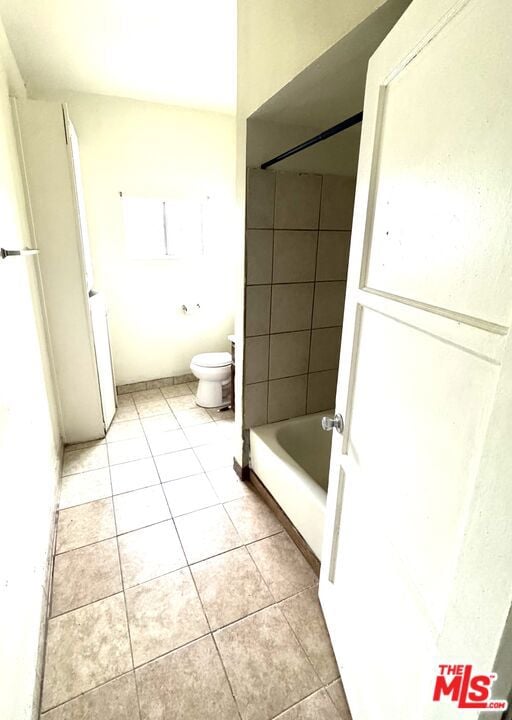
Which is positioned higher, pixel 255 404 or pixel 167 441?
pixel 255 404

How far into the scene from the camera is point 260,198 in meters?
1.76

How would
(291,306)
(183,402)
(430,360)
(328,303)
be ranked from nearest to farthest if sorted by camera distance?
1. (430,360)
2. (291,306)
3. (328,303)
4. (183,402)

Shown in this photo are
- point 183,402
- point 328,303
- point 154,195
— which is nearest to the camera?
point 328,303

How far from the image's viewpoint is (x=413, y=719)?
2.40 ft

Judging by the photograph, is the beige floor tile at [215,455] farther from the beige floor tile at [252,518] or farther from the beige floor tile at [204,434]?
the beige floor tile at [252,518]

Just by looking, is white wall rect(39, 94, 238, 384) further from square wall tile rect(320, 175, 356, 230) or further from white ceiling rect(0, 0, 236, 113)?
square wall tile rect(320, 175, 356, 230)

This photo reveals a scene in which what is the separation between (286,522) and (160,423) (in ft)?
4.68

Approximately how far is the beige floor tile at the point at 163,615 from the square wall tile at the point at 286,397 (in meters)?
0.96

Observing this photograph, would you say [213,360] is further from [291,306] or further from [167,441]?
[291,306]

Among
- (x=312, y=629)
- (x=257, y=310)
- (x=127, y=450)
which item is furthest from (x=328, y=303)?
Result: (x=127, y=450)

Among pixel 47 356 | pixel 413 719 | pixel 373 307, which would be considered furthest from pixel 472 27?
pixel 47 356

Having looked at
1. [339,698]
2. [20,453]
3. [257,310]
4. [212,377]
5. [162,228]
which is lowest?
[339,698]

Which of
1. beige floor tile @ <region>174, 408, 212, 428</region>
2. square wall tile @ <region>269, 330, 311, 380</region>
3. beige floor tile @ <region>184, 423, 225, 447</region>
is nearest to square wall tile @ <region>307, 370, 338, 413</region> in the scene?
square wall tile @ <region>269, 330, 311, 380</region>

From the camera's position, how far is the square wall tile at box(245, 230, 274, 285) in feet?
5.92
